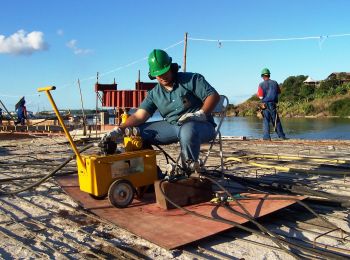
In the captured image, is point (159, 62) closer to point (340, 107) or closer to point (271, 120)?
point (271, 120)

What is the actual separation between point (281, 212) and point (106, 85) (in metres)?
16.9

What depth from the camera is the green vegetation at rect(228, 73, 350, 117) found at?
44656 millimetres

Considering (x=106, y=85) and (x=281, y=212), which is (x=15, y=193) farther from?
(x=106, y=85)

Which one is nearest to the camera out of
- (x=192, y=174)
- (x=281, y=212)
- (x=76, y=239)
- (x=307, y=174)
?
(x=76, y=239)

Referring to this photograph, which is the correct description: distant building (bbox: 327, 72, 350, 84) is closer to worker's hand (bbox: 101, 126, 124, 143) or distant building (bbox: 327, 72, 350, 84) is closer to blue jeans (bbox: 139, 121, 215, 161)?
blue jeans (bbox: 139, 121, 215, 161)

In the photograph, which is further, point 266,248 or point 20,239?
point 20,239

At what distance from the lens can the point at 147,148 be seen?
3.60 meters

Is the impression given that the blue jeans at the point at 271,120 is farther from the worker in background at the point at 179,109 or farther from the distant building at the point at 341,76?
the distant building at the point at 341,76

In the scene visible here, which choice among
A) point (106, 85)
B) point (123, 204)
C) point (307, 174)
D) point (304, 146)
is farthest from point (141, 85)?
point (123, 204)

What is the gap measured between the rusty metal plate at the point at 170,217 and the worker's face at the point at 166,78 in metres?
0.99

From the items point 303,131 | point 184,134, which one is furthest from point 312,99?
point 184,134

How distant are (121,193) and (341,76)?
5977 cm

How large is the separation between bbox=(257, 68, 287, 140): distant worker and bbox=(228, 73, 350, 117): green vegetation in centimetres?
3465

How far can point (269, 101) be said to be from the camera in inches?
378
